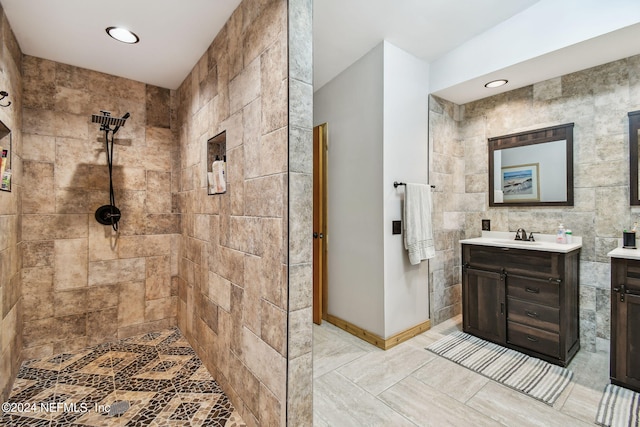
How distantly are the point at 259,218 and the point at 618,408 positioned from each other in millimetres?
2511

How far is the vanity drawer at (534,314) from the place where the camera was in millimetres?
2365

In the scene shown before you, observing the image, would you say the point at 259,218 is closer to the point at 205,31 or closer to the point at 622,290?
the point at 205,31

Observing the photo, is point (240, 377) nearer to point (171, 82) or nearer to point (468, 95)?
point (171, 82)

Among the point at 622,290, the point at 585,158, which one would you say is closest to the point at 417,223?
the point at 622,290

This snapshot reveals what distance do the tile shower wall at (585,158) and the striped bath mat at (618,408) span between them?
0.66m

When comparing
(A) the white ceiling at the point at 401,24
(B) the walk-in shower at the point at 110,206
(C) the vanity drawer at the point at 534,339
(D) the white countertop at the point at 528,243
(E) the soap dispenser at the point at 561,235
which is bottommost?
(C) the vanity drawer at the point at 534,339

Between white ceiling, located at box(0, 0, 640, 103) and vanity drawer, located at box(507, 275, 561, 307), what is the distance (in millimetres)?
1804

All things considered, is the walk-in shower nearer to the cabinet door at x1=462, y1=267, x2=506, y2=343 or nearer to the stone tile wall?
the stone tile wall

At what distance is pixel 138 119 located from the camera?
2.92 metres

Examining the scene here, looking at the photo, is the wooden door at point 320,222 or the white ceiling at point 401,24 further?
the wooden door at point 320,222

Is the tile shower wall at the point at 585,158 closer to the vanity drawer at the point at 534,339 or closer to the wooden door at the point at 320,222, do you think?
the vanity drawer at the point at 534,339

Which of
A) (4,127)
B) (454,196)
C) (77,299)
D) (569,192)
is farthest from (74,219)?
(569,192)

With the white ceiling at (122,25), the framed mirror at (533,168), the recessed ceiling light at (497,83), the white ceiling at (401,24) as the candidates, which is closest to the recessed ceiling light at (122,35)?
the white ceiling at (122,25)

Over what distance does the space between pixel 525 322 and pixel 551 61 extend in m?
2.18
